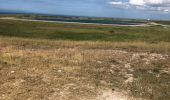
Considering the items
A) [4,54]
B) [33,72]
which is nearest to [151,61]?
[33,72]

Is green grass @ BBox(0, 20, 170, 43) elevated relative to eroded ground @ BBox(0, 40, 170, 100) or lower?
lower

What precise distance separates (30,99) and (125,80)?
5185 millimetres

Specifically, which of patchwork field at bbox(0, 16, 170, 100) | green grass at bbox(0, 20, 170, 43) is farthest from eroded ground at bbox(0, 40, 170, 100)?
green grass at bbox(0, 20, 170, 43)

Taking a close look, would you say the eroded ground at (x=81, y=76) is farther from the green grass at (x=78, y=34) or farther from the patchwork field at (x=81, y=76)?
the green grass at (x=78, y=34)

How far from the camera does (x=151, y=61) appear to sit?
18453 mm

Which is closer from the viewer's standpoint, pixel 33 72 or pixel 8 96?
A: pixel 8 96

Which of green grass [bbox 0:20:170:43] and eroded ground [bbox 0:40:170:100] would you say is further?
green grass [bbox 0:20:170:43]

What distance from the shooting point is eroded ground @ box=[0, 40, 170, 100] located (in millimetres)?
11852

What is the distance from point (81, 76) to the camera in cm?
1412

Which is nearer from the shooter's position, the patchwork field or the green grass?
the patchwork field

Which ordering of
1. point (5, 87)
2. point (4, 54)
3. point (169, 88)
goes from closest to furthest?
1. point (5, 87)
2. point (169, 88)
3. point (4, 54)

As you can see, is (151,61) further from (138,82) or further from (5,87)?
(5,87)

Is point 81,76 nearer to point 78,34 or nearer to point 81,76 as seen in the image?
point 81,76

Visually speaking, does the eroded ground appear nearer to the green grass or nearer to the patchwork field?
the patchwork field
